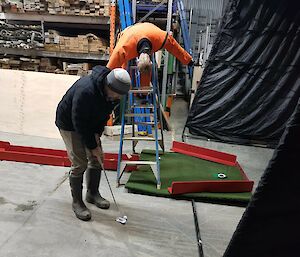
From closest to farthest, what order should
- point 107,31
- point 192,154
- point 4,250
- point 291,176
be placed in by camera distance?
point 291,176
point 4,250
point 192,154
point 107,31

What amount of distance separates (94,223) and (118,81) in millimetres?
1163

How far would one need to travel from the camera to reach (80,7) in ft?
14.7

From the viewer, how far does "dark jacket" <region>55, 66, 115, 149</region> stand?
1.99 metres

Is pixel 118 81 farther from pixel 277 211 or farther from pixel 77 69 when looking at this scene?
pixel 77 69

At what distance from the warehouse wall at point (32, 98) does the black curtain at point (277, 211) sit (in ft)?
12.7

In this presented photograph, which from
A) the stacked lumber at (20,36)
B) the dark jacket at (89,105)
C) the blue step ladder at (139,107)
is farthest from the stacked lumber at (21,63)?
the dark jacket at (89,105)

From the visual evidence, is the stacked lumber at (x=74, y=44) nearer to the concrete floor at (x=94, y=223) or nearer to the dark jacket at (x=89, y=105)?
the concrete floor at (x=94, y=223)

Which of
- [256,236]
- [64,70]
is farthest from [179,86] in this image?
[256,236]

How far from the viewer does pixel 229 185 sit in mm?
2723

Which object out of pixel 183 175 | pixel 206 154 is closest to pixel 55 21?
pixel 206 154

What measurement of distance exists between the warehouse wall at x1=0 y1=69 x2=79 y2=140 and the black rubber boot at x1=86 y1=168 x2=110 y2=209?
1.87 metres

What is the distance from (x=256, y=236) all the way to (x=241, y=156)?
356cm

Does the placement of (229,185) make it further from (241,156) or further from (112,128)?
(112,128)

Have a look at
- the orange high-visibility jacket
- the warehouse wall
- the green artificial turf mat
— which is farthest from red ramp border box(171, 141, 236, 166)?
the warehouse wall
